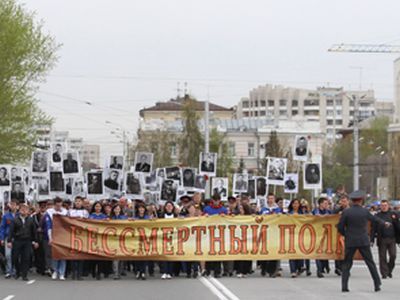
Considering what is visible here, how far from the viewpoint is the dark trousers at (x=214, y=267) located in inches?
1032

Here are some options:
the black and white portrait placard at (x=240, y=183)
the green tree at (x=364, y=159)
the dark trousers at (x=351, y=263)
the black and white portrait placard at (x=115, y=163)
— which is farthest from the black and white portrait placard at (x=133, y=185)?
the green tree at (x=364, y=159)

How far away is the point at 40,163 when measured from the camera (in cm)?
3825

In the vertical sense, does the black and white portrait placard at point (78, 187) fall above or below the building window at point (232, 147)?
below

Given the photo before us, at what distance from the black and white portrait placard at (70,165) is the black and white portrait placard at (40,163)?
577mm

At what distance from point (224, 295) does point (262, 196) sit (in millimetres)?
24844

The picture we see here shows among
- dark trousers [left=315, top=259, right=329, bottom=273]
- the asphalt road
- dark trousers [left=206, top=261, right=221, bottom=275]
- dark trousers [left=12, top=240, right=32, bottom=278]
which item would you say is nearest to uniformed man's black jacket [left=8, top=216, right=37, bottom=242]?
dark trousers [left=12, top=240, right=32, bottom=278]

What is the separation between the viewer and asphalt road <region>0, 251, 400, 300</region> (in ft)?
67.2

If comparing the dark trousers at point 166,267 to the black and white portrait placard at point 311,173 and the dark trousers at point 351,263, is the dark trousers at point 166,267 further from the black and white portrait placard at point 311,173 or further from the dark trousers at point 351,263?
the black and white portrait placard at point 311,173

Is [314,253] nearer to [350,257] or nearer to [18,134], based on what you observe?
[350,257]

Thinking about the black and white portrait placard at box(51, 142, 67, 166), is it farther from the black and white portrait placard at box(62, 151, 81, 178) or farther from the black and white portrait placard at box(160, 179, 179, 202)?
the black and white portrait placard at box(160, 179, 179, 202)

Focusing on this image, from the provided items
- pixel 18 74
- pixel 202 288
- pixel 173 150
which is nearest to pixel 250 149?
pixel 173 150

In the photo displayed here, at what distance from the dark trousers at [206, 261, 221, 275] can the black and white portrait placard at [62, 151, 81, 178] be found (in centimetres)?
1241

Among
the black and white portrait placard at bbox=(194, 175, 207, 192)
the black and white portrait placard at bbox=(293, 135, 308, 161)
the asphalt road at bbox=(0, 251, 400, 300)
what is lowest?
the asphalt road at bbox=(0, 251, 400, 300)

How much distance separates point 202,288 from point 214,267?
398 cm
